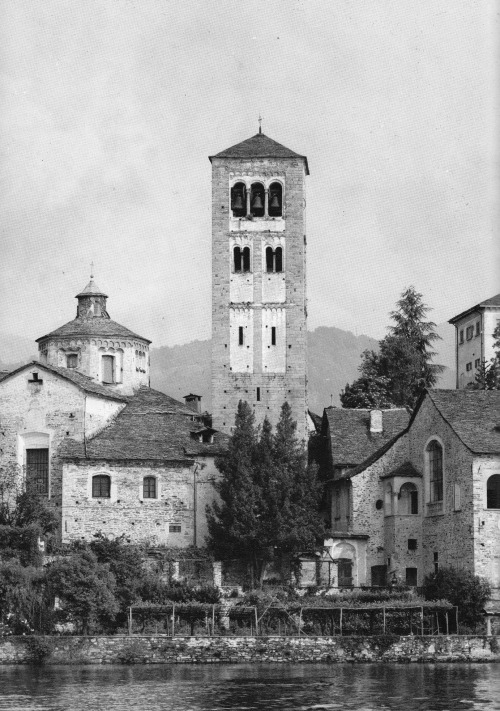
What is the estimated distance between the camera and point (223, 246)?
244 feet

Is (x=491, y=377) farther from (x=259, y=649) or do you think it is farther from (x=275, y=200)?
(x=259, y=649)

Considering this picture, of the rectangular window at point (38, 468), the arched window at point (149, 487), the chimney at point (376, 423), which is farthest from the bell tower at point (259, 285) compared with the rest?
the rectangular window at point (38, 468)

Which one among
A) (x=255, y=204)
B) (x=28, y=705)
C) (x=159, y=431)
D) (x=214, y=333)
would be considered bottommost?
(x=28, y=705)

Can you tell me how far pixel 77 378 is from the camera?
70.6 meters

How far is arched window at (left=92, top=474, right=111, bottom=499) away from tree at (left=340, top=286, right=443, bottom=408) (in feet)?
66.0

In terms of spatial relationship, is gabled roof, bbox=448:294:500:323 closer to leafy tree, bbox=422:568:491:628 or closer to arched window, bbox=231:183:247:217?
arched window, bbox=231:183:247:217

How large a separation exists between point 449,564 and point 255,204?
70.7 ft

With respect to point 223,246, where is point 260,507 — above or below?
below

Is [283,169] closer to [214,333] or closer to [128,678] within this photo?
[214,333]

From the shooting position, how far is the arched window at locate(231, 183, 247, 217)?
75062 mm

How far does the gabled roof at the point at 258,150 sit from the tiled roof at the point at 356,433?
12.5 metres

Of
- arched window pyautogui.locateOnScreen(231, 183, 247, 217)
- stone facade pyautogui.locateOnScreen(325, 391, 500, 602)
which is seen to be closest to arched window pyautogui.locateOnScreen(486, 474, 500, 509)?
stone facade pyautogui.locateOnScreen(325, 391, 500, 602)

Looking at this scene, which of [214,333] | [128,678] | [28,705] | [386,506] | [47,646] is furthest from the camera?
[214,333]

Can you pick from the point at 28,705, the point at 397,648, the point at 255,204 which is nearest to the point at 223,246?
the point at 255,204
